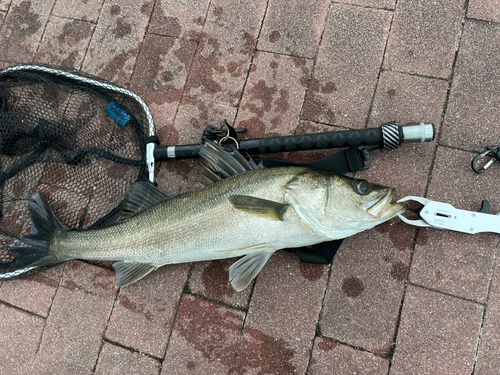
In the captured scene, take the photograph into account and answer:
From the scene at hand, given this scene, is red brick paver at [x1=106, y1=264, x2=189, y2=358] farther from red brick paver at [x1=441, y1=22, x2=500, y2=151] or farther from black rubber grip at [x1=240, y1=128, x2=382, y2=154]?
red brick paver at [x1=441, y1=22, x2=500, y2=151]

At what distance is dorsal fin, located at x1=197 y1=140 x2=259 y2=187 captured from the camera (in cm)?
305

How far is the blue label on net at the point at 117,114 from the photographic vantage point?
364 cm

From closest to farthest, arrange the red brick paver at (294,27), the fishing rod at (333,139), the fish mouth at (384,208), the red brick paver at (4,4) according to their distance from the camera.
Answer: the fish mouth at (384,208)
the fishing rod at (333,139)
the red brick paver at (294,27)
the red brick paver at (4,4)

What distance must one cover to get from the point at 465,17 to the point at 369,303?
319 cm

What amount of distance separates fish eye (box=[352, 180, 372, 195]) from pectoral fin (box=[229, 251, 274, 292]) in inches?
38.6

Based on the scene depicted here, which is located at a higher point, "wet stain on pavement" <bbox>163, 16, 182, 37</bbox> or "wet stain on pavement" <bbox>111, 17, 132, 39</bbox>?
"wet stain on pavement" <bbox>163, 16, 182, 37</bbox>

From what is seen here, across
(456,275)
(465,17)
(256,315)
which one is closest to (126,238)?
(256,315)

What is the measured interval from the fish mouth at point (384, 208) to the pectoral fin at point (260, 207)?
2.40 feet

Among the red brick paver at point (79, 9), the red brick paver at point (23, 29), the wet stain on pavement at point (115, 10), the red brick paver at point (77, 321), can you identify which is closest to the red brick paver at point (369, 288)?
the red brick paver at point (77, 321)

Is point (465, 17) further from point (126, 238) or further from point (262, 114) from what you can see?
point (126, 238)

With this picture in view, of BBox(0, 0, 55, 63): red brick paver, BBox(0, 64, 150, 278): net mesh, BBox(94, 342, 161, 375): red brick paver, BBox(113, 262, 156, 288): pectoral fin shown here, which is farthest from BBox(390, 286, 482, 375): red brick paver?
BBox(0, 0, 55, 63): red brick paver

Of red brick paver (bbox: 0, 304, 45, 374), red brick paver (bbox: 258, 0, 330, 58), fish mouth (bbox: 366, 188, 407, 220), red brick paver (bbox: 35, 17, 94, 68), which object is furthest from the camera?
red brick paver (bbox: 35, 17, 94, 68)

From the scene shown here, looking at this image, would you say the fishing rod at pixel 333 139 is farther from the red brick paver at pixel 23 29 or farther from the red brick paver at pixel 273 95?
the red brick paver at pixel 23 29

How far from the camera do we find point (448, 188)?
10.8 ft
